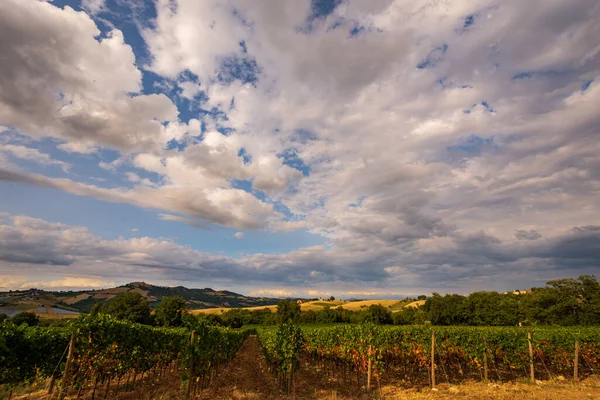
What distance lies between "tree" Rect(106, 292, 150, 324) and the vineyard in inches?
2060

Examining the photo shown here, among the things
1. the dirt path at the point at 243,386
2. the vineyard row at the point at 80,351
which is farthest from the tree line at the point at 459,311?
the vineyard row at the point at 80,351

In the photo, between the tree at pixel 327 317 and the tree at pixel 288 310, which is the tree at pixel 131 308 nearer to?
the tree at pixel 288 310

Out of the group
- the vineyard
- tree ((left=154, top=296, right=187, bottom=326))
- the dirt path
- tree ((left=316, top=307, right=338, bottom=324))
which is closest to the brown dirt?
the dirt path

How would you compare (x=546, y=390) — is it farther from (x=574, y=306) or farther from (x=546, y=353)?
(x=574, y=306)

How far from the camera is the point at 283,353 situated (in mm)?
16438

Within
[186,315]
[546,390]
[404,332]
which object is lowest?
[546,390]

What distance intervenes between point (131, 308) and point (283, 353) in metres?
68.1

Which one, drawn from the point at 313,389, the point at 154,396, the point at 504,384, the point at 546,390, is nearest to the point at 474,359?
the point at 504,384

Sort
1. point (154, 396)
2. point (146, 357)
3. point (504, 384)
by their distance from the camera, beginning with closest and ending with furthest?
1. point (154, 396)
2. point (504, 384)
3. point (146, 357)

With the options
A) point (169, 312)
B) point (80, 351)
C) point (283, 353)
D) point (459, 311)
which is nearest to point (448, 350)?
point (283, 353)

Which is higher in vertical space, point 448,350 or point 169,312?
point 448,350

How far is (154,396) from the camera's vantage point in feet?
50.3

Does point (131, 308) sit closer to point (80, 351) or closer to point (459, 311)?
point (80, 351)

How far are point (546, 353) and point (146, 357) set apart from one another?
91.5 ft
